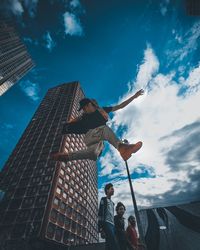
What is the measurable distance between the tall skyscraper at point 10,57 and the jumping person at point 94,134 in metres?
126

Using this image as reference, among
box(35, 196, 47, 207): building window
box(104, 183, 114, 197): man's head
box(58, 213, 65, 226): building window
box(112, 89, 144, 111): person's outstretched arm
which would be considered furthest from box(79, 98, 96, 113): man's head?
box(58, 213, 65, 226): building window

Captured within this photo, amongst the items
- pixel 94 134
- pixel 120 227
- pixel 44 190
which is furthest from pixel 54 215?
pixel 94 134

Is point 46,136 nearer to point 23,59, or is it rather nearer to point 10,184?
point 10,184

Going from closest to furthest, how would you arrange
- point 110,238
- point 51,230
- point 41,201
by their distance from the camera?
1. point 110,238
2. point 51,230
3. point 41,201

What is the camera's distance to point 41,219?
29922mm

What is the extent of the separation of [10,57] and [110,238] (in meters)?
140

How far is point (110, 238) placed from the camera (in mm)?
2523

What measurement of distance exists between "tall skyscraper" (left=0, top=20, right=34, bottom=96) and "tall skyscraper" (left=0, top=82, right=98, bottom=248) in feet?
236

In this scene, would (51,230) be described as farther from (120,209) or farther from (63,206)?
(120,209)

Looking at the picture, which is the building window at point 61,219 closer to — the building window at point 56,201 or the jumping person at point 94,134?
the building window at point 56,201

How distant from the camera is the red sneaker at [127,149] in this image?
3.55 meters

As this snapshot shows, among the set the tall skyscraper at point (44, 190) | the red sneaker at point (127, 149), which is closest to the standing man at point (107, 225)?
the red sneaker at point (127, 149)

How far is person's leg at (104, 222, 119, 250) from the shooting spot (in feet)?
8.08

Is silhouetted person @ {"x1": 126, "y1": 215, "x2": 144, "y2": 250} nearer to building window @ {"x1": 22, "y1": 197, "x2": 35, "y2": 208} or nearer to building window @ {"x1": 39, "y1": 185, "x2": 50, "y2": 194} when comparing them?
building window @ {"x1": 39, "y1": 185, "x2": 50, "y2": 194}
